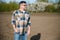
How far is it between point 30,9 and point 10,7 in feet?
2.02

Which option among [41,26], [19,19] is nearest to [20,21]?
[19,19]

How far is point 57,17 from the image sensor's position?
7242 mm

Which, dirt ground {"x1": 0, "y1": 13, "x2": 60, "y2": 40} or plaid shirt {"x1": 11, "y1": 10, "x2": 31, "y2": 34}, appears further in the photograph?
dirt ground {"x1": 0, "y1": 13, "x2": 60, "y2": 40}

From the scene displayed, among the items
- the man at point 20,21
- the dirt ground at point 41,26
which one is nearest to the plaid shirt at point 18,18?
the man at point 20,21

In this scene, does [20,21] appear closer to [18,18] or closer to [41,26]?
[18,18]

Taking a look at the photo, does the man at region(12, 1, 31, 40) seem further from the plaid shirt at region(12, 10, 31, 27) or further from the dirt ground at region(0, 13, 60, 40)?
the dirt ground at region(0, 13, 60, 40)

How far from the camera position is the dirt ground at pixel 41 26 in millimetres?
6859

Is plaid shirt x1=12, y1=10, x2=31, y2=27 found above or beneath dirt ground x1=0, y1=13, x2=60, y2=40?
above

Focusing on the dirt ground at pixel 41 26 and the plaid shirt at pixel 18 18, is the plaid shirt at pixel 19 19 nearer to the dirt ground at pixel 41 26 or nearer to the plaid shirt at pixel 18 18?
the plaid shirt at pixel 18 18

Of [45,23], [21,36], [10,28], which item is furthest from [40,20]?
[21,36]

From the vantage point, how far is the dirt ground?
6.86 m

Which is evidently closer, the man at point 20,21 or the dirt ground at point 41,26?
the man at point 20,21

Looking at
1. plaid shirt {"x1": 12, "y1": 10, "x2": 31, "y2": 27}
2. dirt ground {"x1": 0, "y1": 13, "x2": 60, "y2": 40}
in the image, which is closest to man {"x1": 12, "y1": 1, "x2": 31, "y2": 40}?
plaid shirt {"x1": 12, "y1": 10, "x2": 31, "y2": 27}

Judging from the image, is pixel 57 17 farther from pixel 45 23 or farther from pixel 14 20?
pixel 14 20
